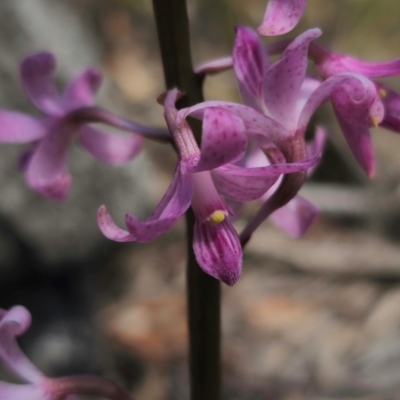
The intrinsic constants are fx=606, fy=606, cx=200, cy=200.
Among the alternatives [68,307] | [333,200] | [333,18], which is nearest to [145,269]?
[68,307]

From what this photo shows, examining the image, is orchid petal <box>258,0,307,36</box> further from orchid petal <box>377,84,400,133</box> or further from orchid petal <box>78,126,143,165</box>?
orchid petal <box>78,126,143,165</box>

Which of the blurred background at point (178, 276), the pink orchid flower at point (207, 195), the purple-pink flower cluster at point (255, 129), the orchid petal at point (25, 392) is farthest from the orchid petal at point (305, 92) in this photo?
the blurred background at point (178, 276)

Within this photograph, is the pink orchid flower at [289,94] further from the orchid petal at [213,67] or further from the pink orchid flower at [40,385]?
the pink orchid flower at [40,385]

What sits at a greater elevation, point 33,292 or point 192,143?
point 33,292

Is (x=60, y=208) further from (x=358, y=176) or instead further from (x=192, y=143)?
(x=192, y=143)

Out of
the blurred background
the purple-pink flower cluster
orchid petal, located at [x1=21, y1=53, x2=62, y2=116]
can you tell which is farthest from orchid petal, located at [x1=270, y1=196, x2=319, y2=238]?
the blurred background
